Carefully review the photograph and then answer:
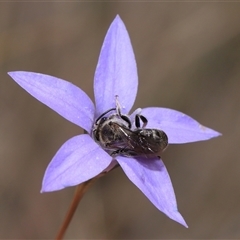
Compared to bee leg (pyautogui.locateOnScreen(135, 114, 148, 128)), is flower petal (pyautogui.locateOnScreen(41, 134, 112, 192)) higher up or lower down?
lower down

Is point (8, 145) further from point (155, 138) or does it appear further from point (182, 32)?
point (155, 138)

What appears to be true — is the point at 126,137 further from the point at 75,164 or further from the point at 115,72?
the point at 115,72

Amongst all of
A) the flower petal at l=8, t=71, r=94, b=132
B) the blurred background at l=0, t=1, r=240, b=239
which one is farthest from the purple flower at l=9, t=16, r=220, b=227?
the blurred background at l=0, t=1, r=240, b=239

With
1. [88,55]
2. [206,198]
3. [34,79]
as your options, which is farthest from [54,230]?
[34,79]

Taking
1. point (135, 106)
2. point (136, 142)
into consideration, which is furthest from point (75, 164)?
point (135, 106)

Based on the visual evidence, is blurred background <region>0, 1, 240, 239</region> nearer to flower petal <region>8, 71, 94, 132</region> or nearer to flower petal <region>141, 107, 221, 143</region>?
flower petal <region>141, 107, 221, 143</region>
